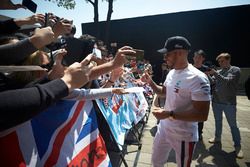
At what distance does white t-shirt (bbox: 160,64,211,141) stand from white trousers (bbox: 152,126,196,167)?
3.0 inches

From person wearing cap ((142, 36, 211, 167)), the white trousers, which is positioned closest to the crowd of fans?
person wearing cap ((142, 36, 211, 167))

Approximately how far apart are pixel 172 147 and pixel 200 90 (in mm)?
944

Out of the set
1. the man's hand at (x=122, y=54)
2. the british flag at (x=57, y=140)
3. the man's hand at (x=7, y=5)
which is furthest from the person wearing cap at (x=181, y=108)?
the man's hand at (x=7, y=5)

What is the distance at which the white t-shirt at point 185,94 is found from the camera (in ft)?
7.97

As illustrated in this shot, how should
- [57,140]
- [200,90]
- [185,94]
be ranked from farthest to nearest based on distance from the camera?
[185,94]
[200,90]
[57,140]

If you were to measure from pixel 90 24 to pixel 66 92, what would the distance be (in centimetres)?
1977

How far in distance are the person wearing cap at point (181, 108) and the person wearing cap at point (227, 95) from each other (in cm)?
248

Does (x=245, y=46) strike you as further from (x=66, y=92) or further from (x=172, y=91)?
(x=66, y=92)

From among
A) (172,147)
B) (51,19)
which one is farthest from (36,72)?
(172,147)

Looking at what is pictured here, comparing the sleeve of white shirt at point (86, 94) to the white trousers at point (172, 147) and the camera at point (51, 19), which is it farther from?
the white trousers at point (172, 147)

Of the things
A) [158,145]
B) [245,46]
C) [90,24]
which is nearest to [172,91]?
[158,145]

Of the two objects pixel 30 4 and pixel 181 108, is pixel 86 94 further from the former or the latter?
pixel 181 108

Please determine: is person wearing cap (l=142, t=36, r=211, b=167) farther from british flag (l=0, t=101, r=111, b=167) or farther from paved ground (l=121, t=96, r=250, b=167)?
paved ground (l=121, t=96, r=250, b=167)

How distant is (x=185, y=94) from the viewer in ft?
8.45
